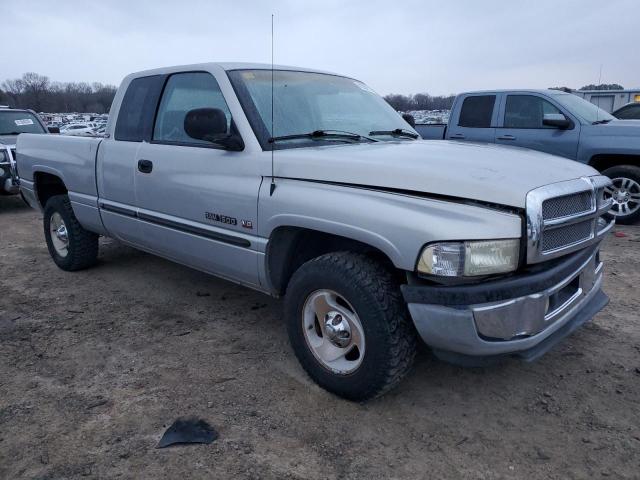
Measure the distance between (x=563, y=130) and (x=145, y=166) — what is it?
577cm

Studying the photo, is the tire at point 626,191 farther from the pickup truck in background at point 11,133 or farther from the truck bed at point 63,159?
the pickup truck in background at point 11,133

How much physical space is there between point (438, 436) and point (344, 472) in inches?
21.7

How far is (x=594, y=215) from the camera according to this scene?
2.82 meters

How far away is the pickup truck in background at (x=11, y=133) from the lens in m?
8.81

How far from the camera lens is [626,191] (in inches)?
279

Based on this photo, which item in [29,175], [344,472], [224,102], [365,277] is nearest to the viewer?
[344,472]

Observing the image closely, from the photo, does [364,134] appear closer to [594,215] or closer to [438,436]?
[594,215]

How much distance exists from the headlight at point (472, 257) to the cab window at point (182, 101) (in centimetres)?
186

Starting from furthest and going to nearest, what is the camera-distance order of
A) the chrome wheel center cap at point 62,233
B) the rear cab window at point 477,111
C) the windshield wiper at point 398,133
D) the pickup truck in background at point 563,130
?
the rear cab window at point 477,111, the pickup truck in background at point 563,130, the chrome wheel center cap at point 62,233, the windshield wiper at point 398,133

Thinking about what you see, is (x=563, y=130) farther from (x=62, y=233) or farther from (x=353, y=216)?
(x=62, y=233)

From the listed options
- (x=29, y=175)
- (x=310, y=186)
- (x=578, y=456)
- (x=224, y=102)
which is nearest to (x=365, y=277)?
(x=310, y=186)

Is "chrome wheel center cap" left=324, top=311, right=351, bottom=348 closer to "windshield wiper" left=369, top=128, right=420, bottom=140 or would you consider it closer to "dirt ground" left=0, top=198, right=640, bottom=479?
"dirt ground" left=0, top=198, right=640, bottom=479

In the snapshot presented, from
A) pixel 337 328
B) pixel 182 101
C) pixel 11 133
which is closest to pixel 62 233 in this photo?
pixel 182 101

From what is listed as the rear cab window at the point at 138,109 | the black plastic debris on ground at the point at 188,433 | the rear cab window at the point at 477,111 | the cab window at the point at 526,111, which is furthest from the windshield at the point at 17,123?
the black plastic debris on ground at the point at 188,433
